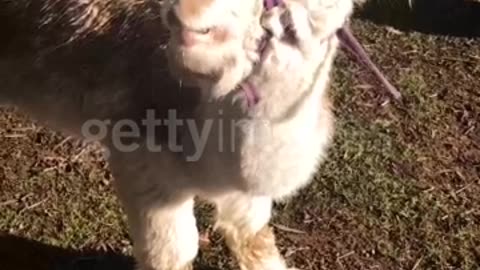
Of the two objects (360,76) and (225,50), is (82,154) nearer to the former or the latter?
(360,76)

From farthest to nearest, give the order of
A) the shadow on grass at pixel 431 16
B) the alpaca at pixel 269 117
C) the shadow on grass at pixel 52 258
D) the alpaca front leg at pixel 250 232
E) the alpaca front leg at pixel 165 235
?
the shadow on grass at pixel 431 16 < the shadow on grass at pixel 52 258 < the alpaca front leg at pixel 250 232 < the alpaca front leg at pixel 165 235 < the alpaca at pixel 269 117

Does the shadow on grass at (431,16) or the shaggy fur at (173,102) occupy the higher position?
the shaggy fur at (173,102)

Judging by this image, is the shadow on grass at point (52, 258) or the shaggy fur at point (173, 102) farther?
the shadow on grass at point (52, 258)

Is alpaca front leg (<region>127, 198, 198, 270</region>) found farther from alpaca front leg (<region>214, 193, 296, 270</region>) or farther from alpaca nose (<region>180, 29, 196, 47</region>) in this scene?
alpaca nose (<region>180, 29, 196, 47</region>)

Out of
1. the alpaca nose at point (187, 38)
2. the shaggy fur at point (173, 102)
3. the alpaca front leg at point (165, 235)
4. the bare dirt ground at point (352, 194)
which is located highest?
the alpaca nose at point (187, 38)

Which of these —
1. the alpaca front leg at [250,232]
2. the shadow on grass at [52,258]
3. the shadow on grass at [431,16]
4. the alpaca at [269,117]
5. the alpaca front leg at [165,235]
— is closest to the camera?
the alpaca at [269,117]

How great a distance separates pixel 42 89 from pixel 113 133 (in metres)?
0.23

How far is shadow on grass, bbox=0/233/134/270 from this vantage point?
3.07 metres

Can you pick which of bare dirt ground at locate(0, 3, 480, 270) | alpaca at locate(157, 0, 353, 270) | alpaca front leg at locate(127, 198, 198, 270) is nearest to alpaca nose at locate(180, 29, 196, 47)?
alpaca at locate(157, 0, 353, 270)

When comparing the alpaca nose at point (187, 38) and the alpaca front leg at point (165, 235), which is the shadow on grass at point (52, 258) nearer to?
the alpaca front leg at point (165, 235)

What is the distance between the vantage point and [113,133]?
96.9 inches

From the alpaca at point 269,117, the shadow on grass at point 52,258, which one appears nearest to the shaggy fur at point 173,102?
the alpaca at point 269,117

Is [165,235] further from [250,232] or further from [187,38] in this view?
[187,38]

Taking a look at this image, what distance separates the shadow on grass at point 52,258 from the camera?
3074 mm
